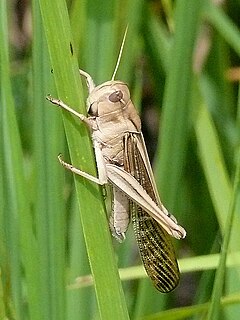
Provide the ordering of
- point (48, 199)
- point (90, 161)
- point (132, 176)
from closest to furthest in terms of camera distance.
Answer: point (90, 161) < point (48, 199) < point (132, 176)

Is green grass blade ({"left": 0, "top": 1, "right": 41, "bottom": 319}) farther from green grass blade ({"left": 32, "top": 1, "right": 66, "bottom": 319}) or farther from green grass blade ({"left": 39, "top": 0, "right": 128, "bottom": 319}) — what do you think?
→ green grass blade ({"left": 39, "top": 0, "right": 128, "bottom": 319})

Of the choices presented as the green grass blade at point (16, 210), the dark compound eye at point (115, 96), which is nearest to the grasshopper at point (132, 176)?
the dark compound eye at point (115, 96)

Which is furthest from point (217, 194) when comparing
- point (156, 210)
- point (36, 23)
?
point (36, 23)

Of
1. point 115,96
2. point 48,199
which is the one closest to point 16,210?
point 48,199

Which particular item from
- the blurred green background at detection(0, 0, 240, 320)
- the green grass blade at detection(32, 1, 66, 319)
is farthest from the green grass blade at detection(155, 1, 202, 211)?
the green grass blade at detection(32, 1, 66, 319)

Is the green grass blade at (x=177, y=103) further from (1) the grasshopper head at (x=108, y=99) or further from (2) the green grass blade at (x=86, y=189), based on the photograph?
(2) the green grass blade at (x=86, y=189)

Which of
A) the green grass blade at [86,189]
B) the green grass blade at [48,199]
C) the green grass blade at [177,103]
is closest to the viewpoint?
the green grass blade at [86,189]

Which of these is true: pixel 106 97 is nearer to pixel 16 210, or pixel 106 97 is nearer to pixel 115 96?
pixel 115 96
